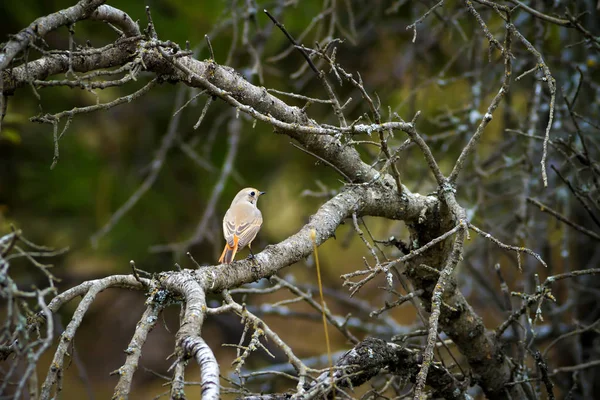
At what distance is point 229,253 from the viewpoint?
301cm

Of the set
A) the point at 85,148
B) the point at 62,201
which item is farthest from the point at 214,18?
the point at 62,201

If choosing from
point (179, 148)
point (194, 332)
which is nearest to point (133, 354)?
point (194, 332)

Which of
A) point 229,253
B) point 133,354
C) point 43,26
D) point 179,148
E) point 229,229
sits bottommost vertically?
point 133,354

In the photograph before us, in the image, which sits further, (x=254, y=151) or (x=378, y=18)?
(x=254, y=151)

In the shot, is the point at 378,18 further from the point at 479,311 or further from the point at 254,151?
the point at 479,311

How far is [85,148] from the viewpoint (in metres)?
6.69

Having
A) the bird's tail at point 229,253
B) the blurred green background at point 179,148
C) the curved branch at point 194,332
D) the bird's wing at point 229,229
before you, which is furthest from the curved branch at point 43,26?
the blurred green background at point 179,148

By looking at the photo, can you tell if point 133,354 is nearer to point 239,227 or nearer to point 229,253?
point 229,253

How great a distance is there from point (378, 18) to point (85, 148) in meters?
3.37

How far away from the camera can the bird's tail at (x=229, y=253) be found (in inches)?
114

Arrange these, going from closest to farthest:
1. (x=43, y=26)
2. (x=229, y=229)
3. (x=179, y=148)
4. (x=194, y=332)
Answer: (x=194, y=332)
(x=43, y=26)
(x=229, y=229)
(x=179, y=148)

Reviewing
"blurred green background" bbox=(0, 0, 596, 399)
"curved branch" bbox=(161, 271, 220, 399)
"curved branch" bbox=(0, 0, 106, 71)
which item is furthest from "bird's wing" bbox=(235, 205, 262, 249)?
"blurred green background" bbox=(0, 0, 596, 399)

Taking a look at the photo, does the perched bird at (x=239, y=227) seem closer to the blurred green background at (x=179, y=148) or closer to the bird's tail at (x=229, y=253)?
the bird's tail at (x=229, y=253)

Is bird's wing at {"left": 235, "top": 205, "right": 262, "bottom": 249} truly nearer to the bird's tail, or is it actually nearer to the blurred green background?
the bird's tail
